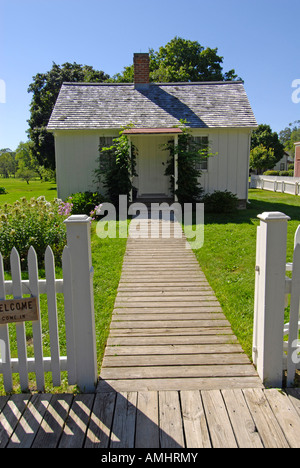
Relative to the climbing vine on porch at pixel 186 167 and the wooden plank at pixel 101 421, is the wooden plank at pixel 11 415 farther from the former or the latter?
the climbing vine on porch at pixel 186 167

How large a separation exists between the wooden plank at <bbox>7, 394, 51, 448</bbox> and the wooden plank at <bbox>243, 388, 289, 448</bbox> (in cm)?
153

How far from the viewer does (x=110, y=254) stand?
736 cm

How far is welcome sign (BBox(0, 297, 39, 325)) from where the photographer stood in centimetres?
274

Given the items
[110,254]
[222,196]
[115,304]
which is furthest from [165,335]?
[222,196]

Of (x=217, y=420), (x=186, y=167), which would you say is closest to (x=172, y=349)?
(x=217, y=420)

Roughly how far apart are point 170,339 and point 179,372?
2.09ft

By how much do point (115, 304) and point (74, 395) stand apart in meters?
1.97

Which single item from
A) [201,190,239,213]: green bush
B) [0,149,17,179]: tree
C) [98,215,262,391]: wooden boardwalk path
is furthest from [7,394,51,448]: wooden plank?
[0,149,17,179]: tree

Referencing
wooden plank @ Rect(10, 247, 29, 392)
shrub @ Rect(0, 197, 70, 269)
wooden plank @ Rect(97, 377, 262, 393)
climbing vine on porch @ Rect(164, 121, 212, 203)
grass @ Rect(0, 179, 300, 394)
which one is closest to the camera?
wooden plank @ Rect(10, 247, 29, 392)

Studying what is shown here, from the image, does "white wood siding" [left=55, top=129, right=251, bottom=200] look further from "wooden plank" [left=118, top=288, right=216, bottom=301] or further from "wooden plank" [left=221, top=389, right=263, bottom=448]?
"wooden plank" [left=221, top=389, right=263, bottom=448]

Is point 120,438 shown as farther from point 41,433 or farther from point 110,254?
point 110,254

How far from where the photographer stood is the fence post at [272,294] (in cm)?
285

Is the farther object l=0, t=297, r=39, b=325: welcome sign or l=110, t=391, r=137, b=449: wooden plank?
l=0, t=297, r=39, b=325: welcome sign

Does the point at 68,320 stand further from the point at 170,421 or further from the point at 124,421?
the point at 170,421
